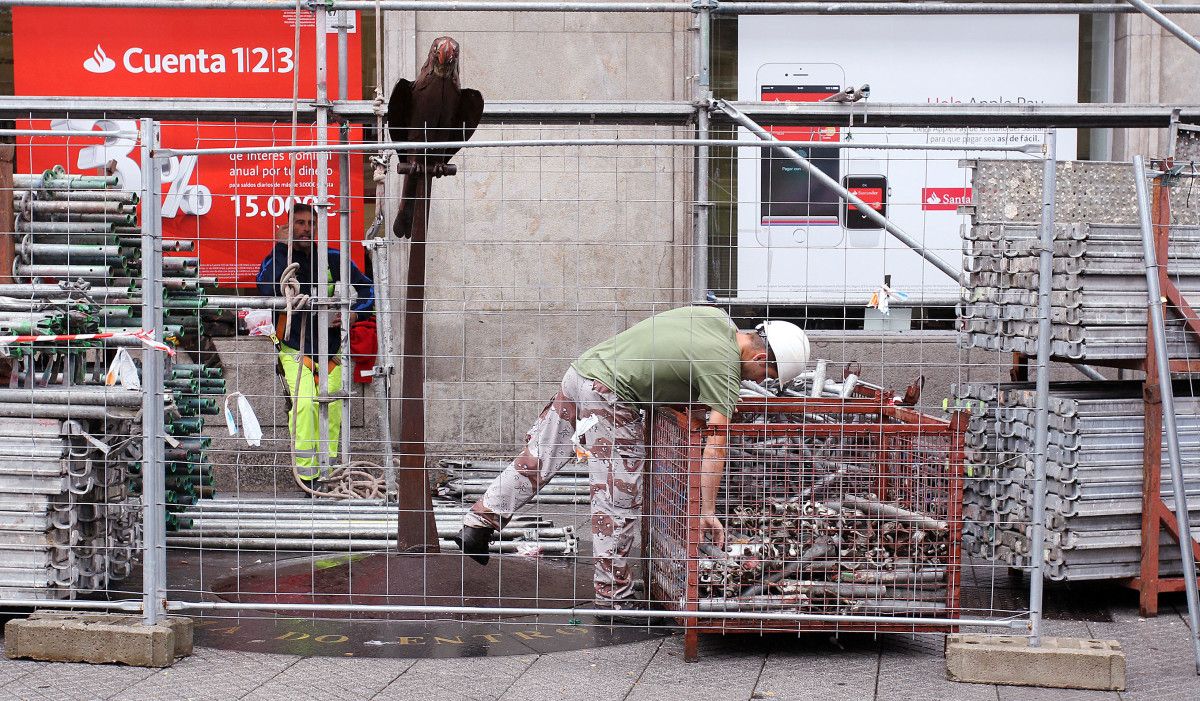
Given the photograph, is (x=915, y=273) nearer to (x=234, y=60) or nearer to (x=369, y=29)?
(x=369, y=29)

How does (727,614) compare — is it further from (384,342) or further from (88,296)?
(384,342)

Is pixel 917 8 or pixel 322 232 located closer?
pixel 917 8

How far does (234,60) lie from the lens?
9539mm

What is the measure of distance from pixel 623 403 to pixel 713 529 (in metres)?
0.81

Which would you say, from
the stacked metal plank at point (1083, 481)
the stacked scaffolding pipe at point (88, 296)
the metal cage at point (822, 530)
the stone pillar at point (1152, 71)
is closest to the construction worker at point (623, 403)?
the metal cage at point (822, 530)

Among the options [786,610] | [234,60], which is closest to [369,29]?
[234,60]

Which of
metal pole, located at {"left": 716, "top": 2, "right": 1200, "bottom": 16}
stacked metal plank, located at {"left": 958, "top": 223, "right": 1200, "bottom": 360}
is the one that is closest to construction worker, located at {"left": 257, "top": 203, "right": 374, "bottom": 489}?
metal pole, located at {"left": 716, "top": 2, "right": 1200, "bottom": 16}

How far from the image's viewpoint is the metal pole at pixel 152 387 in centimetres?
523

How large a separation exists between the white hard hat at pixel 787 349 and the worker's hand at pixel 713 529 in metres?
0.76

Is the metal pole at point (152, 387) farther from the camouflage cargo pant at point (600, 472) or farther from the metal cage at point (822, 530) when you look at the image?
the metal cage at point (822, 530)

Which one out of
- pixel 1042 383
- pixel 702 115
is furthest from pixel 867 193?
pixel 1042 383

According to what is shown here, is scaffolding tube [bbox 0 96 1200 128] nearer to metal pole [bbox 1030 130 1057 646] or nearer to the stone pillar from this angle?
the stone pillar

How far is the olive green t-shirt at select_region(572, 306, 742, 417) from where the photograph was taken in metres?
5.46

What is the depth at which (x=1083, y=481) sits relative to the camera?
19.6 ft
